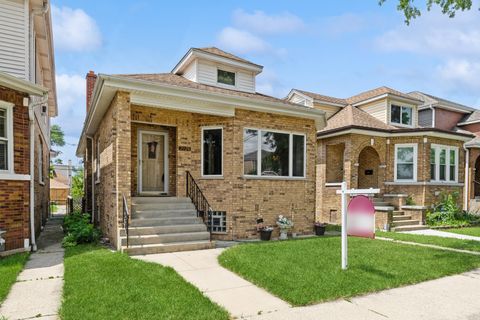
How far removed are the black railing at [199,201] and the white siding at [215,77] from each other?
3988mm

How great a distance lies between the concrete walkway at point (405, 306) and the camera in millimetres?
3938

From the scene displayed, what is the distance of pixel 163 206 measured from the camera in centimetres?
860

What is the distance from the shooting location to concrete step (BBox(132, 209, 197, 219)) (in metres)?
7.95

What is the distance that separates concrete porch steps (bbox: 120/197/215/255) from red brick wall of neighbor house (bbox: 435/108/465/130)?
18238mm

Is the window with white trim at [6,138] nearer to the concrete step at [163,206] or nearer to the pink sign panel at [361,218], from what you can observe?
the concrete step at [163,206]

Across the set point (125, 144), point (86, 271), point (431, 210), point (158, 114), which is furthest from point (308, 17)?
point (431, 210)

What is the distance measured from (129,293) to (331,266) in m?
3.65

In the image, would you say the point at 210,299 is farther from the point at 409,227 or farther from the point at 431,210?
the point at 431,210

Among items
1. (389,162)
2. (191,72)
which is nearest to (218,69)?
(191,72)

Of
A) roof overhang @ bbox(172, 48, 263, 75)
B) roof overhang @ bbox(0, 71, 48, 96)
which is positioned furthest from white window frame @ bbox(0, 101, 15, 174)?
roof overhang @ bbox(172, 48, 263, 75)

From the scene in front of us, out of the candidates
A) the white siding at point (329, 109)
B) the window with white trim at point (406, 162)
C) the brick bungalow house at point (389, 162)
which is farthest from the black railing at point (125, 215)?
the white siding at point (329, 109)

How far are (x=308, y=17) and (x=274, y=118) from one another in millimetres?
3278

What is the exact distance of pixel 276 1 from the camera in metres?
8.41

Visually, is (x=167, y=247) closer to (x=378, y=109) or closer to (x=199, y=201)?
(x=199, y=201)
